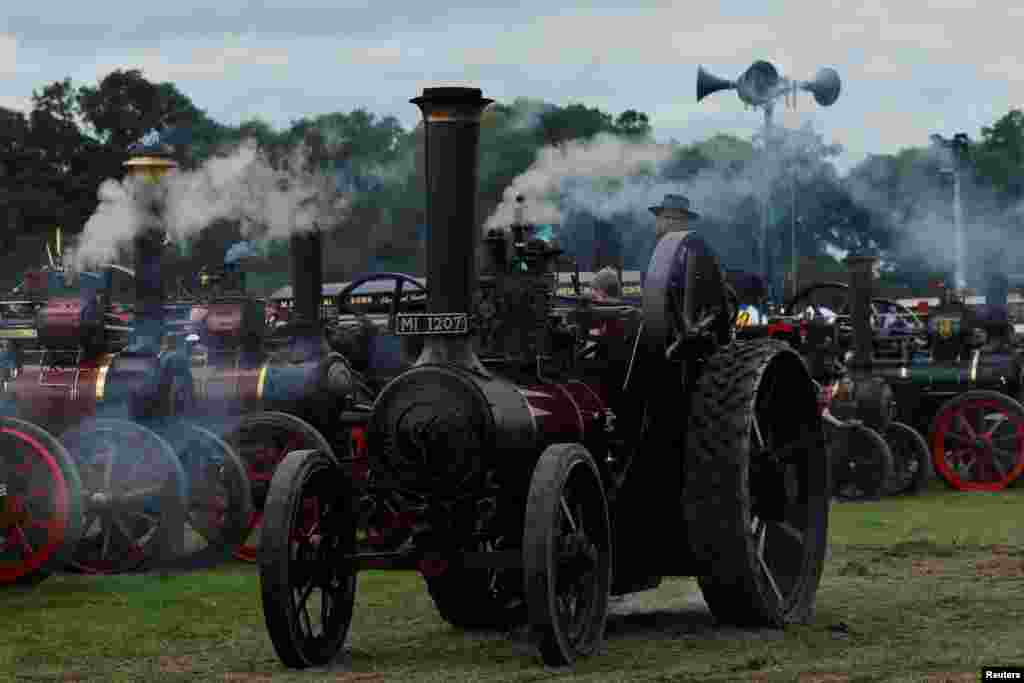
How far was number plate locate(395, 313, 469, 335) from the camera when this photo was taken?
7.12 metres

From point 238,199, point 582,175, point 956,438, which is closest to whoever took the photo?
point 582,175

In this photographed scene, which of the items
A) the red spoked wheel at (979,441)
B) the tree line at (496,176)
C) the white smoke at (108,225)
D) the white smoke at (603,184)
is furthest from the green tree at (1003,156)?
the white smoke at (108,225)

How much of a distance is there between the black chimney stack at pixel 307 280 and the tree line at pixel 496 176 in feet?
1.06

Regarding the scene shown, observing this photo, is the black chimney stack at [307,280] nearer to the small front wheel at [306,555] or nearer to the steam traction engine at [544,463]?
the steam traction engine at [544,463]

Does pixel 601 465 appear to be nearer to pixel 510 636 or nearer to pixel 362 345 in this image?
pixel 510 636

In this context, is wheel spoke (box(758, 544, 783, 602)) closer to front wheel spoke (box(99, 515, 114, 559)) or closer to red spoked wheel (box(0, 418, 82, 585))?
red spoked wheel (box(0, 418, 82, 585))

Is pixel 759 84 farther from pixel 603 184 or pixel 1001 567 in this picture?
pixel 1001 567

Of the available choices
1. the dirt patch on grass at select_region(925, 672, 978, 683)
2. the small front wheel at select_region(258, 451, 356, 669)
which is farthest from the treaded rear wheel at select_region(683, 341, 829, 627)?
the small front wheel at select_region(258, 451, 356, 669)

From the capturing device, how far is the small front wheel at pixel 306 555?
258 inches

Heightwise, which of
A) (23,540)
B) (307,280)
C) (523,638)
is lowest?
(523,638)

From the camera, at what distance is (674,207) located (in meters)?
8.68

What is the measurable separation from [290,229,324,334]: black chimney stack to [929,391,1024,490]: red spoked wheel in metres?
7.08

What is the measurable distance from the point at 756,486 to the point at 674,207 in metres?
1.38

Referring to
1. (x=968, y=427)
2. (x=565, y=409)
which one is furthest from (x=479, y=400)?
(x=968, y=427)
